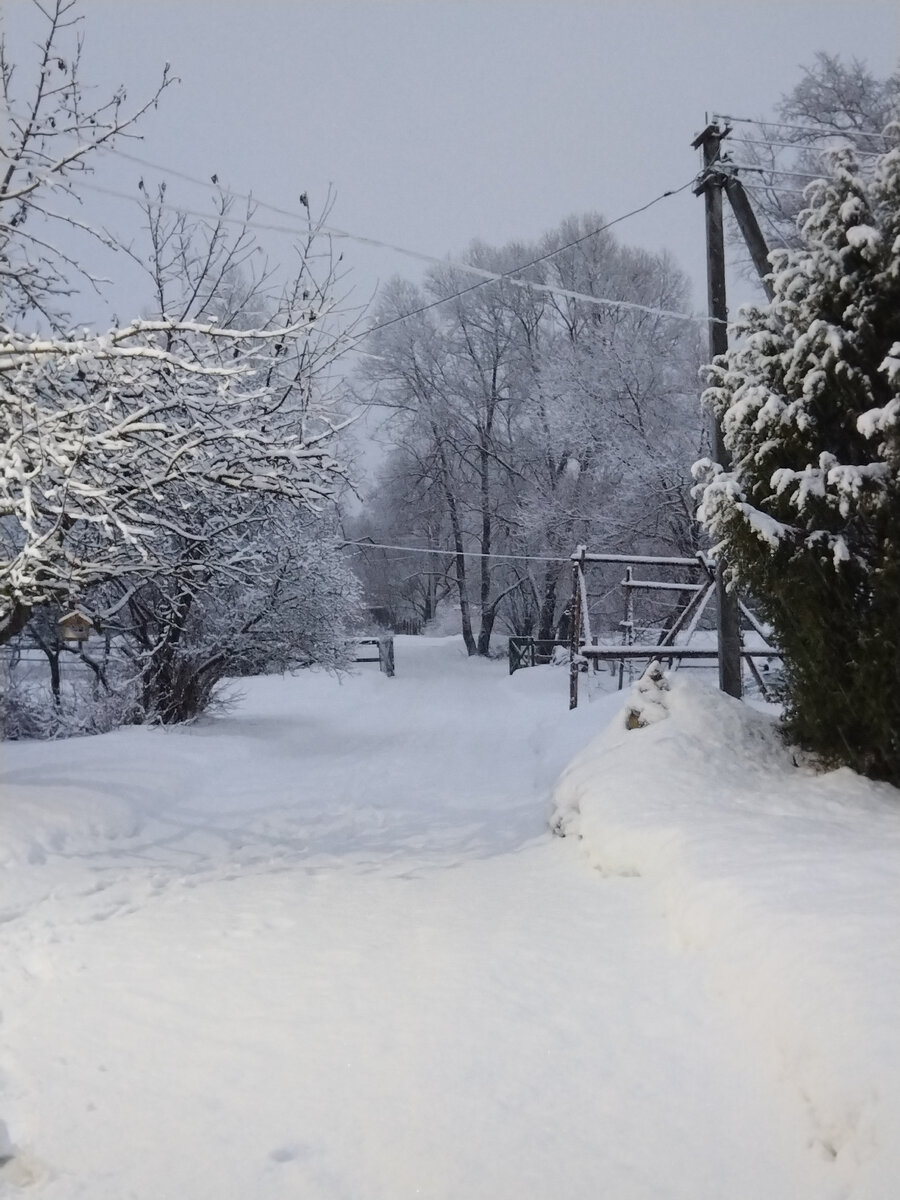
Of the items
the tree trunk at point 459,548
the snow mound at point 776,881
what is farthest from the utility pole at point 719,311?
the tree trunk at point 459,548

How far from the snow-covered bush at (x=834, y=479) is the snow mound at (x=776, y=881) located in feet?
2.05

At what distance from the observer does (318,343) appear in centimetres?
866

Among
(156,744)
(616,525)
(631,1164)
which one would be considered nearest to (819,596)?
(631,1164)

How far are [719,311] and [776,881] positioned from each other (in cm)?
722

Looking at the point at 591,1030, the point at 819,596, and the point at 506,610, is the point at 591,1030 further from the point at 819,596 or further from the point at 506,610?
the point at 506,610

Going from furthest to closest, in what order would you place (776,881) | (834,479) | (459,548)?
(459,548)
(834,479)
(776,881)

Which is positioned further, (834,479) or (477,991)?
(834,479)

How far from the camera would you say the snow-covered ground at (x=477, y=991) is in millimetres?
2697

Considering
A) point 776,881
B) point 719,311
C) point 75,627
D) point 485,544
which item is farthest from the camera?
point 485,544

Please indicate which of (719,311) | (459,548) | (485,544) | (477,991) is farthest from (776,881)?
(459,548)

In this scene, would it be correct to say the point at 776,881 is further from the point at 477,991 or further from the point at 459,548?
the point at 459,548

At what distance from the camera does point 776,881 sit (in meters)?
4.06

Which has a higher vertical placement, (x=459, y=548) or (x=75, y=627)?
(x=459, y=548)

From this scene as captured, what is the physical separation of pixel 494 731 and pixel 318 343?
6984 millimetres
